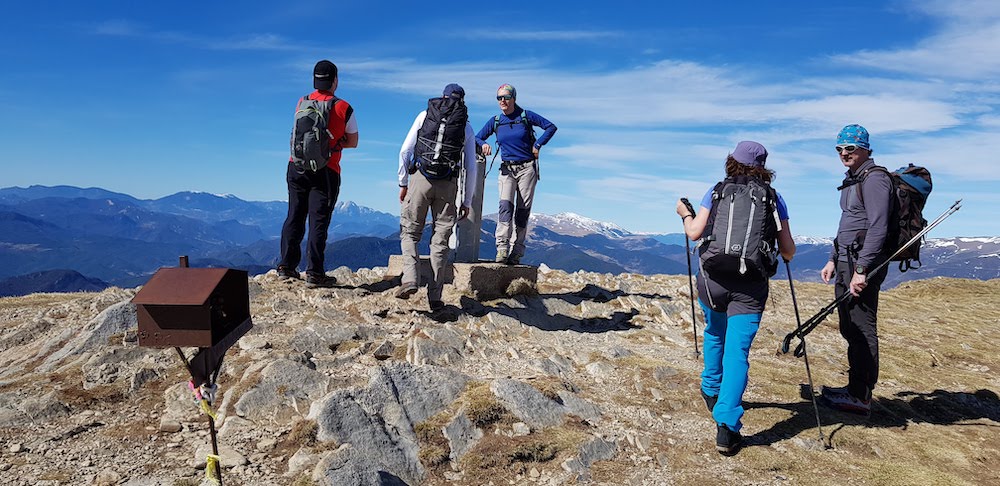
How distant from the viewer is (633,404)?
7797 millimetres

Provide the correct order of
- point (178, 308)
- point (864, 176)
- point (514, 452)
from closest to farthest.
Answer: point (178, 308), point (514, 452), point (864, 176)

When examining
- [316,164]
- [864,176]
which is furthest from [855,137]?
[316,164]

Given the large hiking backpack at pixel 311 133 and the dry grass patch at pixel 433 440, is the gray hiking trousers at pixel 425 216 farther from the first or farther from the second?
the dry grass patch at pixel 433 440

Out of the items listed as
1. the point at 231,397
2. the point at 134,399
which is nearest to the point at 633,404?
the point at 231,397

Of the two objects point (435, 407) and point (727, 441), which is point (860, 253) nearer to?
point (727, 441)

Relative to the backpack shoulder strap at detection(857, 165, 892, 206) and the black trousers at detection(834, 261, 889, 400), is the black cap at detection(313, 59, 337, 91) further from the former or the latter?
the black trousers at detection(834, 261, 889, 400)

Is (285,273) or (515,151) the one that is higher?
(515,151)

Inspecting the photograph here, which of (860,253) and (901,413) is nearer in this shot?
(860,253)

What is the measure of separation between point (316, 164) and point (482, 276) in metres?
4.37

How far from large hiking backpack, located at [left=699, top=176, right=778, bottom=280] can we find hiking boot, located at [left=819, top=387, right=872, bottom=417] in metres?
3.29

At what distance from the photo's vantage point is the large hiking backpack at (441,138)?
9180 millimetres

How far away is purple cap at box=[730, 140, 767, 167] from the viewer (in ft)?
19.9

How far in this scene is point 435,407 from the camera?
22.1 feet

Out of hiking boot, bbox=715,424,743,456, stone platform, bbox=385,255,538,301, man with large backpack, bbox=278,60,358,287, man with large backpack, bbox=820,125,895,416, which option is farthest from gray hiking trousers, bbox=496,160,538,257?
hiking boot, bbox=715,424,743,456
